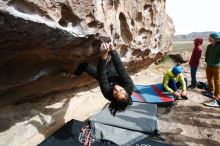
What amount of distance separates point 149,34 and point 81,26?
12.6 ft

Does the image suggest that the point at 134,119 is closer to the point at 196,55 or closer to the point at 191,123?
the point at 191,123

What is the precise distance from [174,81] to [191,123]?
1435 millimetres

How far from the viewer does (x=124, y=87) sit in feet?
13.0

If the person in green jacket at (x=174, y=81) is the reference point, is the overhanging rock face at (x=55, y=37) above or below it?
above

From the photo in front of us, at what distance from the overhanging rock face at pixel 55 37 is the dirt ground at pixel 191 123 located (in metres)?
1.79

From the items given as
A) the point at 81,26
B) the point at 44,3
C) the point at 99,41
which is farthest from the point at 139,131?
the point at 44,3

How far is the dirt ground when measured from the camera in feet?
16.3

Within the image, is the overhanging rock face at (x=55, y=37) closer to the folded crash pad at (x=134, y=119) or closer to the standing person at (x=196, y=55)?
the folded crash pad at (x=134, y=119)

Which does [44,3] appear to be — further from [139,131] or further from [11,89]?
[139,131]

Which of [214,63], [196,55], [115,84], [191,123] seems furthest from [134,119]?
[196,55]

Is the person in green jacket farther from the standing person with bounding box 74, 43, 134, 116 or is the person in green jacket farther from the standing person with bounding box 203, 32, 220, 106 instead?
the standing person with bounding box 74, 43, 134, 116

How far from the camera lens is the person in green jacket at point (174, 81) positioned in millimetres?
6582

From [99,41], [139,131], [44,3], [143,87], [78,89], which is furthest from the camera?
[143,87]

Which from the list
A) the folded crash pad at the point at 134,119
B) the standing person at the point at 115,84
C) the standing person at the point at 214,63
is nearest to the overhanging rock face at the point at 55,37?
the standing person at the point at 115,84
